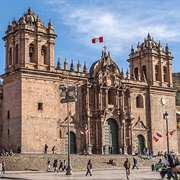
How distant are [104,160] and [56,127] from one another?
6.32 m

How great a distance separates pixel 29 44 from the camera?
142ft

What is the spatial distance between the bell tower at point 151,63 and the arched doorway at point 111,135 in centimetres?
751

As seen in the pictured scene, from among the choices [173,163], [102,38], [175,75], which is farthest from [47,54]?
[175,75]

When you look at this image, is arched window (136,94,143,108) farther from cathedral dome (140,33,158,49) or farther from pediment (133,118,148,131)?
cathedral dome (140,33,158,49)

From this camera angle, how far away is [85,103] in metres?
46.9

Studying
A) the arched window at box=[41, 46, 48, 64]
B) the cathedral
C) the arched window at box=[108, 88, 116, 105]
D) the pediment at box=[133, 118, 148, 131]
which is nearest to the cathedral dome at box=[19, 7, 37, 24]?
the cathedral

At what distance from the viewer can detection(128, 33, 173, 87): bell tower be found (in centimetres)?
5394

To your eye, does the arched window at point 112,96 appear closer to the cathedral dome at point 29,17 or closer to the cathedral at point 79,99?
the cathedral at point 79,99

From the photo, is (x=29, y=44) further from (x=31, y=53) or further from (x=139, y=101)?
(x=139, y=101)

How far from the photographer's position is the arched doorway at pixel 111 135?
47.7 meters

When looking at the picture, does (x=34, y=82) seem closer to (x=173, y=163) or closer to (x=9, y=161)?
(x=9, y=161)

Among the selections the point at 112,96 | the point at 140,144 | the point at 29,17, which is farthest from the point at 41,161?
the point at 140,144

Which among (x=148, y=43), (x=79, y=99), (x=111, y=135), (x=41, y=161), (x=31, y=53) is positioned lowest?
(x=41, y=161)

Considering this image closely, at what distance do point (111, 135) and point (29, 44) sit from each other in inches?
578
